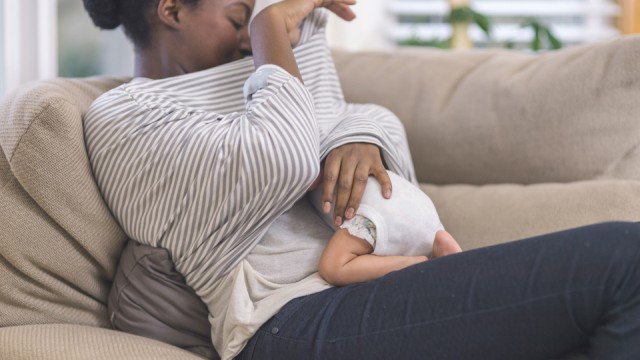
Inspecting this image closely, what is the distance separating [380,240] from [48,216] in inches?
21.2

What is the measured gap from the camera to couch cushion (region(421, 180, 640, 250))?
5.04 ft

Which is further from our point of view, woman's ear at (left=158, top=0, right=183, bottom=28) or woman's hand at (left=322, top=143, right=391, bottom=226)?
woman's ear at (left=158, top=0, right=183, bottom=28)

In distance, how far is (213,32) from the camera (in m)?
1.55

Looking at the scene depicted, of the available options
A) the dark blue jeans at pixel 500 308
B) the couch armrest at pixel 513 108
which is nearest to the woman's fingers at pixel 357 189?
the dark blue jeans at pixel 500 308

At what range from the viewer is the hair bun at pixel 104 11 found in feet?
5.19

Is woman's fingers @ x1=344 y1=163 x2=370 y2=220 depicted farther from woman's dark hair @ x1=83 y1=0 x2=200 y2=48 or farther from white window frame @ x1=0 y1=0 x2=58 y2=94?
white window frame @ x1=0 y1=0 x2=58 y2=94

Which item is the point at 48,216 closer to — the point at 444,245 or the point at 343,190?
the point at 343,190

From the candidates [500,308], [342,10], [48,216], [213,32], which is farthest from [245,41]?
[500,308]

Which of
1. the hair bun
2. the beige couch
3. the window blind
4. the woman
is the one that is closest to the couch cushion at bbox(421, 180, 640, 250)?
the beige couch

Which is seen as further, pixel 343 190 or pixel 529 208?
pixel 529 208

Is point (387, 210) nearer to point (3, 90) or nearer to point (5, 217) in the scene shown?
point (5, 217)

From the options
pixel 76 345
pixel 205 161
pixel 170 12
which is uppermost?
pixel 170 12

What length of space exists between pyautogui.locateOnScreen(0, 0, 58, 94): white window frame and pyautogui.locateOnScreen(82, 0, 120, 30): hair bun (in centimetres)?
30

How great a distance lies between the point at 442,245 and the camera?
4.33ft
